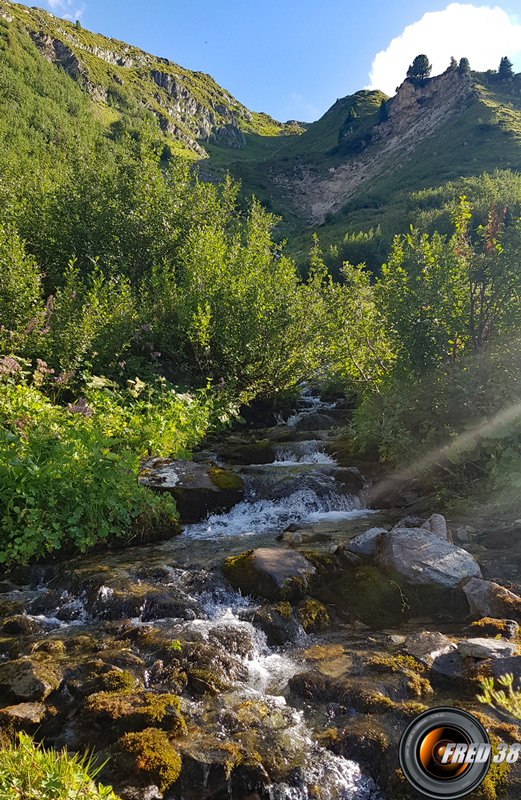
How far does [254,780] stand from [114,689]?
1569mm

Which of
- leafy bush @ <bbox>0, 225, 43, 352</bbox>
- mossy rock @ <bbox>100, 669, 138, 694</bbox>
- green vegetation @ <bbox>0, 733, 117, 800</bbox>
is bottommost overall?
mossy rock @ <bbox>100, 669, 138, 694</bbox>

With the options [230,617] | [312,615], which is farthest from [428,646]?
[230,617]

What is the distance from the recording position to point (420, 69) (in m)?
137

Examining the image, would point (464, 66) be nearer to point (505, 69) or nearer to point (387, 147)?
point (505, 69)

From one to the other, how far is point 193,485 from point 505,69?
524ft

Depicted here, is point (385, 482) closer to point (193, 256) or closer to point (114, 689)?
point (114, 689)

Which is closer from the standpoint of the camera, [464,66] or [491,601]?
[491,601]

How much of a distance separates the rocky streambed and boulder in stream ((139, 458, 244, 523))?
887 mm

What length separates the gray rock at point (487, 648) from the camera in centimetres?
420

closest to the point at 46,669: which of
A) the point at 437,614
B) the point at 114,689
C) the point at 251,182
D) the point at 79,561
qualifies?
the point at 114,689

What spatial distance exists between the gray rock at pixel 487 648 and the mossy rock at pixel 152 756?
10.2 ft

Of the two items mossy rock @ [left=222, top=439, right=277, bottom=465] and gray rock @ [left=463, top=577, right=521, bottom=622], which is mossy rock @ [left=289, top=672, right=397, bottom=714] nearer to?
gray rock @ [left=463, top=577, right=521, bottom=622]

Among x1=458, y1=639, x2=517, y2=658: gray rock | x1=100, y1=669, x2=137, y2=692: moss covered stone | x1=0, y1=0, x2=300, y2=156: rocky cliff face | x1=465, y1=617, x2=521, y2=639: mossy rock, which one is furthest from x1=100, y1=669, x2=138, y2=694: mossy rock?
x1=0, y1=0, x2=300, y2=156: rocky cliff face

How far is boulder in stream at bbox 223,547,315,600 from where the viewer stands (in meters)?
5.87
